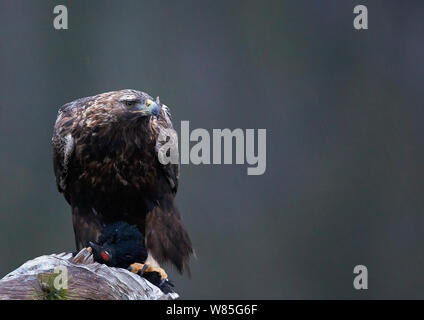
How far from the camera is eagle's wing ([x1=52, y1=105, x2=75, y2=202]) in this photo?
4.73 m

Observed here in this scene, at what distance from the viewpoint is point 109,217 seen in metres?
4.81

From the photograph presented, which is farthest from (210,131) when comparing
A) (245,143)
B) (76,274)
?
(76,274)

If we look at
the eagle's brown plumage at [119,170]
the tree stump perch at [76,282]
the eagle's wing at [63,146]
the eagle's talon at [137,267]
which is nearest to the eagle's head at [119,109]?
the eagle's brown plumage at [119,170]

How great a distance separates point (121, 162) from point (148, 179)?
0.24 m

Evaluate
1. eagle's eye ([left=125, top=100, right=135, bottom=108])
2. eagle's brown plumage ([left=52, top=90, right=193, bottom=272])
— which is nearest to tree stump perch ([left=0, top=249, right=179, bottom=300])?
eagle's brown plumage ([left=52, top=90, right=193, bottom=272])

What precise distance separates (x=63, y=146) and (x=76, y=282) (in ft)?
4.93

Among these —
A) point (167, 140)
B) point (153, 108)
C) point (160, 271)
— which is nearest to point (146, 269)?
point (160, 271)

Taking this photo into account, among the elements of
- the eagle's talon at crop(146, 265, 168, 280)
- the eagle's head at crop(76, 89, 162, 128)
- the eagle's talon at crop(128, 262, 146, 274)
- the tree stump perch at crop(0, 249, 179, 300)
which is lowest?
the eagle's talon at crop(146, 265, 168, 280)

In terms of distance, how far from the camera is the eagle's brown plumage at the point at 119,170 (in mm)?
4656

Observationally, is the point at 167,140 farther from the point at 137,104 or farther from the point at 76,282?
the point at 76,282

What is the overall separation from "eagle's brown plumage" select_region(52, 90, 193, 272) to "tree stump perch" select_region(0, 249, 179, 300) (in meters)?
0.81

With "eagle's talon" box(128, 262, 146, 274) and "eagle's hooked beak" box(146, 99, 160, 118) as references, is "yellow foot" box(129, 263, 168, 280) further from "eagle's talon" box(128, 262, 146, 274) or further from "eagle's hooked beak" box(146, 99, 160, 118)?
"eagle's hooked beak" box(146, 99, 160, 118)

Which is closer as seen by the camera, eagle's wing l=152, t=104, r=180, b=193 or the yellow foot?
the yellow foot
